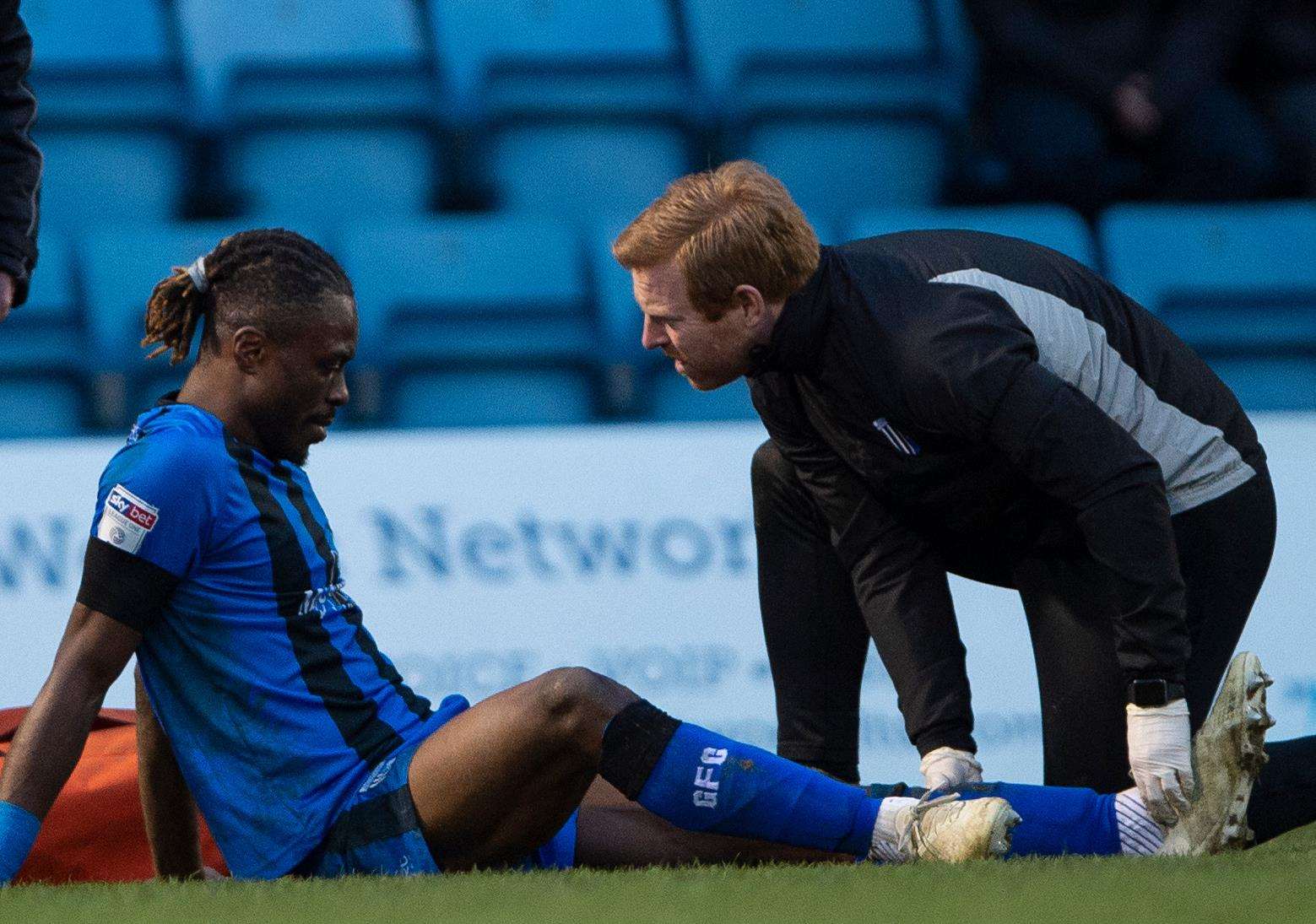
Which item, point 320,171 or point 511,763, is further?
point 320,171

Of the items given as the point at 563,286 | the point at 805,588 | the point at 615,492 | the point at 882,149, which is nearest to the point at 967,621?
the point at 615,492

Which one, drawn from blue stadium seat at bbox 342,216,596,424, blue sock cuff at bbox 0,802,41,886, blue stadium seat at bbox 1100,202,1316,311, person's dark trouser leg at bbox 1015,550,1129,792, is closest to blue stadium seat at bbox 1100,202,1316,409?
blue stadium seat at bbox 1100,202,1316,311

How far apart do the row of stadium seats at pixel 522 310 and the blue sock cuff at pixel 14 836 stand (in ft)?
7.52

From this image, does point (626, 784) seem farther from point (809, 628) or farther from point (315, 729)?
point (809, 628)

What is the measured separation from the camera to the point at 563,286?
14.6 ft

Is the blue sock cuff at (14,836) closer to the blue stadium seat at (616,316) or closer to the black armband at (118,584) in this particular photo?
the black armband at (118,584)

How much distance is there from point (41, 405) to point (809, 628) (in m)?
2.34

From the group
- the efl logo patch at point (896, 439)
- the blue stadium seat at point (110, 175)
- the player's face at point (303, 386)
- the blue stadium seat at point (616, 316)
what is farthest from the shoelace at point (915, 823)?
the blue stadium seat at point (110, 175)

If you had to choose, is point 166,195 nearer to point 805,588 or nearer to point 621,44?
point 621,44

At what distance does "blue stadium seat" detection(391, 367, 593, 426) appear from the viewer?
441cm

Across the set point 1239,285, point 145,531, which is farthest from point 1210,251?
point 145,531

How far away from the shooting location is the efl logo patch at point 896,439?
2.33m

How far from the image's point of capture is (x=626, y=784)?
6.88ft

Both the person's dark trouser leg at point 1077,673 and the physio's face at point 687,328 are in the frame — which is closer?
the physio's face at point 687,328
